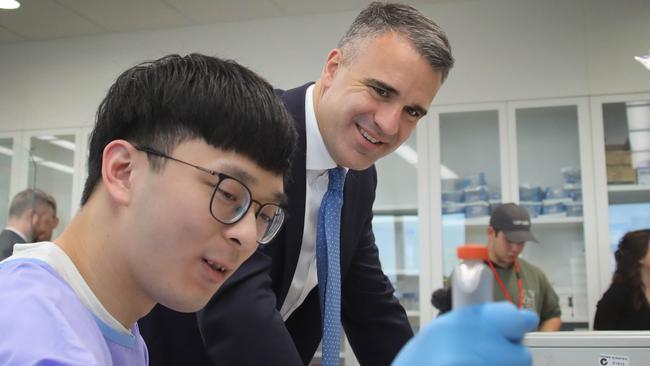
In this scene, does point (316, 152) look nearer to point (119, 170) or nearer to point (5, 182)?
point (119, 170)

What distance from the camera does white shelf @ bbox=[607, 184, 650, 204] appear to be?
3.44 metres

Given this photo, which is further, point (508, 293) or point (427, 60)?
Answer: point (508, 293)

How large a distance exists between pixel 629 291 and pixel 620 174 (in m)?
0.66

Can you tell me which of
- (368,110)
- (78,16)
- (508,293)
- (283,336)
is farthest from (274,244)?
(78,16)

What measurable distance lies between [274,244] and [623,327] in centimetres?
242

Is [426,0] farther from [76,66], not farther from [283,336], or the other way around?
[283,336]

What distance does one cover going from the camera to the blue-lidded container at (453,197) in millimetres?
3668

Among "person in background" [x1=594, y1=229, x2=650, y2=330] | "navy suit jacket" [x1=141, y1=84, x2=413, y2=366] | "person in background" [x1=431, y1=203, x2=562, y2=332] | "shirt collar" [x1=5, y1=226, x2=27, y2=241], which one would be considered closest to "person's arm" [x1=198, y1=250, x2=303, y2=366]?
"navy suit jacket" [x1=141, y1=84, x2=413, y2=366]

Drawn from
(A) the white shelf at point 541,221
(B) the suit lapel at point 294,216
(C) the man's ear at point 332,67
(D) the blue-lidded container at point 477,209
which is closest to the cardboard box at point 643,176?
(A) the white shelf at point 541,221

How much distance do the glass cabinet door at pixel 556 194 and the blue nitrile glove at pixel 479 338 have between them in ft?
10.8

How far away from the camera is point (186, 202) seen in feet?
2.37

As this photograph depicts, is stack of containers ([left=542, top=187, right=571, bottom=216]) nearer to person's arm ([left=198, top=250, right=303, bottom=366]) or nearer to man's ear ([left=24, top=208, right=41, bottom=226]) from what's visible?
man's ear ([left=24, top=208, right=41, bottom=226])

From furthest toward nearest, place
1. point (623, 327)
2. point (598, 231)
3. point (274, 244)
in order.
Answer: point (598, 231) < point (623, 327) < point (274, 244)

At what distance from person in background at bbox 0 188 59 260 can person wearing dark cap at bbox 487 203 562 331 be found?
2.28 meters
